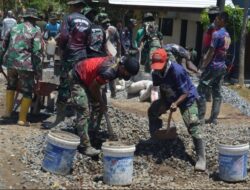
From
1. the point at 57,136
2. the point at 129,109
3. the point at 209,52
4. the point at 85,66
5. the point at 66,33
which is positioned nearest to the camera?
the point at 57,136

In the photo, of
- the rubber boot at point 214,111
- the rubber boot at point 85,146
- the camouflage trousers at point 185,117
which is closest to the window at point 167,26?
the rubber boot at point 214,111

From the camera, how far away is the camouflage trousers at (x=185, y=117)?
7527mm

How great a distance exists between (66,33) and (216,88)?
290 cm

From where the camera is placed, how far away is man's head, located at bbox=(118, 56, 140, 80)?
6.77 meters

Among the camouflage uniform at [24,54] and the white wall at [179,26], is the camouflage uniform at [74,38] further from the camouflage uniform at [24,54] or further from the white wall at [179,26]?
the white wall at [179,26]

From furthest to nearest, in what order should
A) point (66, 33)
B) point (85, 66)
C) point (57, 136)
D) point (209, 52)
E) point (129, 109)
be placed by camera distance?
point (129, 109)
point (209, 52)
point (66, 33)
point (85, 66)
point (57, 136)

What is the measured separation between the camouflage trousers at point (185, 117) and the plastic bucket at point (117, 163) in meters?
1.21

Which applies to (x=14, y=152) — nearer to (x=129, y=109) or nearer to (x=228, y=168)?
(x=228, y=168)

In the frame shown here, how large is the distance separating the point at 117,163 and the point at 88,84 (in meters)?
1.26

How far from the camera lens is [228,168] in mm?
7105

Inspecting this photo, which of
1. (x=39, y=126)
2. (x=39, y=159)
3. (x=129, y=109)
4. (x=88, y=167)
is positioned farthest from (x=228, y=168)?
(x=129, y=109)

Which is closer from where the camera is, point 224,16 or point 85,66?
point 85,66

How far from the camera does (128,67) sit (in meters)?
6.78

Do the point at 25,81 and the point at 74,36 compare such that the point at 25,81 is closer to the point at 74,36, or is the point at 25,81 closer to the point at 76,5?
the point at 74,36
